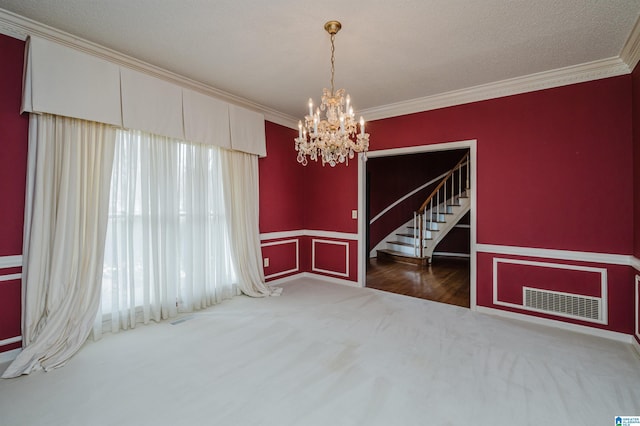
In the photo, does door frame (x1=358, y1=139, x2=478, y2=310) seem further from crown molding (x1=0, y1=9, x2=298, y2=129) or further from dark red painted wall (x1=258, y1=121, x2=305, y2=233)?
crown molding (x1=0, y1=9, x2=298, y2=129)

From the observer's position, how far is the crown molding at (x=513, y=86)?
9.70ft

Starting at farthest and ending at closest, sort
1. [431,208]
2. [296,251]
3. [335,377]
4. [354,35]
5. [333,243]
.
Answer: [431,208] < [296,251] < [333,243] < [354,35] < [335,377]

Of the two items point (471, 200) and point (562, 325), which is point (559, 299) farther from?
point (471, 200)

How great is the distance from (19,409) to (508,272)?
15.0ft

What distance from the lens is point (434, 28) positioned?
7.98ft

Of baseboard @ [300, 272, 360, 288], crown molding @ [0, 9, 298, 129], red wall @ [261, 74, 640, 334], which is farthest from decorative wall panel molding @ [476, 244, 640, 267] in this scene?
crown molding @ [0, 9, 298, 129]

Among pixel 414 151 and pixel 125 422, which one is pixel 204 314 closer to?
pixel 125 422

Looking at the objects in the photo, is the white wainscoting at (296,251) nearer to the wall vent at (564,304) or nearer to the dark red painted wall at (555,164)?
the dark red painted wall at (555,164)

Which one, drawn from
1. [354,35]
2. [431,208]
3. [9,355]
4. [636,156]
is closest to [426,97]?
[354,35]

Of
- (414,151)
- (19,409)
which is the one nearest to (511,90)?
(414,151)

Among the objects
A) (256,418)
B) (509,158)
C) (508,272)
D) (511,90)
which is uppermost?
(511,90)

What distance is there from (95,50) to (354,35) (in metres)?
2.47

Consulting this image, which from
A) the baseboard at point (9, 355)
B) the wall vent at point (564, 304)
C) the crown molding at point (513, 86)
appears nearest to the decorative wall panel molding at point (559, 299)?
the wall vent at point (564, 304)

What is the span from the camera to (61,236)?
2553 millimetres
